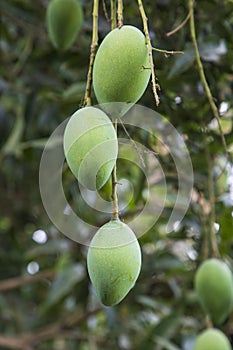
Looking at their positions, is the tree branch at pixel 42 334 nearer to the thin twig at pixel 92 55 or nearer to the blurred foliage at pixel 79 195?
the blurred foliage at pixel 79 195

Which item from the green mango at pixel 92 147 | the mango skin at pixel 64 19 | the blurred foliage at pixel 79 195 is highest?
the green mango at pixel 92 147

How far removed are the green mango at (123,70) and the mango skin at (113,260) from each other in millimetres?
105

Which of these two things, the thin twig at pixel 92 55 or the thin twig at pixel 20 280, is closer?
the thin twig at pixel 92 55

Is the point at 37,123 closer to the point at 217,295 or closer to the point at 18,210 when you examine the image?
the point at 18,210

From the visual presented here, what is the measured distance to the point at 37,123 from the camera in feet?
4.25

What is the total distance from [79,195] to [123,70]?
A: 0.69 meters

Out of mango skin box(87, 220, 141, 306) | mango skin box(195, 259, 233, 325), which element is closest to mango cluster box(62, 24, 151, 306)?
mango skin box(87, 220, 141, 306)

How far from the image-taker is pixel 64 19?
0.88 meters

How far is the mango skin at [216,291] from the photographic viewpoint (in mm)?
814

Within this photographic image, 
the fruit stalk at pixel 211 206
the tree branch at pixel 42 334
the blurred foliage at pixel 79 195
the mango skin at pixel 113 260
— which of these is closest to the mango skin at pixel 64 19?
the blurred foliage at pixel 79 195

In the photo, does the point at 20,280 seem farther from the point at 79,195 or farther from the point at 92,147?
the point at 92,147

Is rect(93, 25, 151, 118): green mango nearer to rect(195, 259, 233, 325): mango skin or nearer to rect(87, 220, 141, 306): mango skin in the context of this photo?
→ rect(87, 220, 141, 306): mango skin

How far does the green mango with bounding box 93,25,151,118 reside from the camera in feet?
1.74

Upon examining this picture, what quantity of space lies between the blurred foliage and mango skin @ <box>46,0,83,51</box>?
0.22 ft
